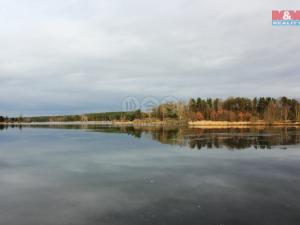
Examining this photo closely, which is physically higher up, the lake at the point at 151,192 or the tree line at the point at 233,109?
the tree line at the point at 233,109

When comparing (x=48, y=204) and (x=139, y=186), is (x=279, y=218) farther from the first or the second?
(x=48, y=204)

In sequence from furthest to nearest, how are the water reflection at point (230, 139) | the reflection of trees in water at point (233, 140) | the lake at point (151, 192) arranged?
the reflection of trees in water at point (233, 140) < the water reflection at point (230, 139) < the lake at point (151, 192)

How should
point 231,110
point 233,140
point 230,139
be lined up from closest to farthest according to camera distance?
1. point 233,140
2. point 230,139
3. point 231,110

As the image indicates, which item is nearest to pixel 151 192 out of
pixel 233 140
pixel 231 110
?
pixel 233 140

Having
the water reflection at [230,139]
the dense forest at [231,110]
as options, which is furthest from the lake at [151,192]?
the dense forest at [231,110]

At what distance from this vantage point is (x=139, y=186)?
8617 millimetres

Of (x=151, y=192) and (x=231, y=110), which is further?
(x=231, y=110)

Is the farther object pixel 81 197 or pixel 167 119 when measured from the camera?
pixel 167 119

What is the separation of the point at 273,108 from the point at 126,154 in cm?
7197

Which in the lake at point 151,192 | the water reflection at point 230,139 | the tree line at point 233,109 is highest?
the tree line at point 233,109

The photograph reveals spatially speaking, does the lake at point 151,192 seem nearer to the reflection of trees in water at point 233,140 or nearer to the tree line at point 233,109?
the reflection of trees in water at point 233,140

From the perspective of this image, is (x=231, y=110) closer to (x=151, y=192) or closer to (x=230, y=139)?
(x=230, y=139)

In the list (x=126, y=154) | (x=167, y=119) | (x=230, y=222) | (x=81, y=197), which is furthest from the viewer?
(x=167, y=119)

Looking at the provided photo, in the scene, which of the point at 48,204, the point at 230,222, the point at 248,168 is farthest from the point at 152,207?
the point at 248,168
